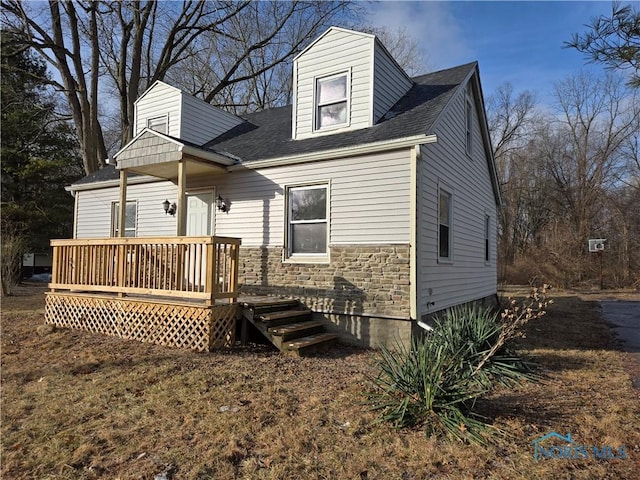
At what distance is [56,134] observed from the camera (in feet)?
63.6

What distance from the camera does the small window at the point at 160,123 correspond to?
38.0 feet

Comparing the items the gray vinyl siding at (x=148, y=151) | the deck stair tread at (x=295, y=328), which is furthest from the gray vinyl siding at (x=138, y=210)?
the deck stair tread at (x=295, y=328)

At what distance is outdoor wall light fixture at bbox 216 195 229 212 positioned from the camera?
30.3 ft

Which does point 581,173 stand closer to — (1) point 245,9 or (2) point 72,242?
(1) point 245,9

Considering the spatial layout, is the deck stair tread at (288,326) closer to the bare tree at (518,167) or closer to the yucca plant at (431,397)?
the yucca plant at (431,397)

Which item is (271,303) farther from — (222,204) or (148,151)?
(148,151)

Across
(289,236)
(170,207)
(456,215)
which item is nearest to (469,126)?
(456,215)

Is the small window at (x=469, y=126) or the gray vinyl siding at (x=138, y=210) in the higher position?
the small window at (x=469, y=126)

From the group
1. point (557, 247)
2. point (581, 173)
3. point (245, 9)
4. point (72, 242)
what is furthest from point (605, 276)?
point (72, 242)

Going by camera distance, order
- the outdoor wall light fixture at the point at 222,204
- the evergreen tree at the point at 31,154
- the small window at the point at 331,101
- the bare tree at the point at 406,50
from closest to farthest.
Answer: the small window at the point at 331,101, the outdoor wall light fixture at the point at 222,204, the evergreen tree at the point at 31,154, the bare tree at the point at 406,50

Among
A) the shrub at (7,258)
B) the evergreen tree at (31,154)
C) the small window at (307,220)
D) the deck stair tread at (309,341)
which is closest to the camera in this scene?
the deck stair tread at (309,341)

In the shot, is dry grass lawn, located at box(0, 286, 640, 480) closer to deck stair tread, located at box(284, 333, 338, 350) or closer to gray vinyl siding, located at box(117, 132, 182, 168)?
deck stair tread, located at box(284, 333, 338, 350)

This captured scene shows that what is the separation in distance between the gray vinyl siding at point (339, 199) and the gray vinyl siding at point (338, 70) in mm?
1184

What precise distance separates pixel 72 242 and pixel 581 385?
894 cm
